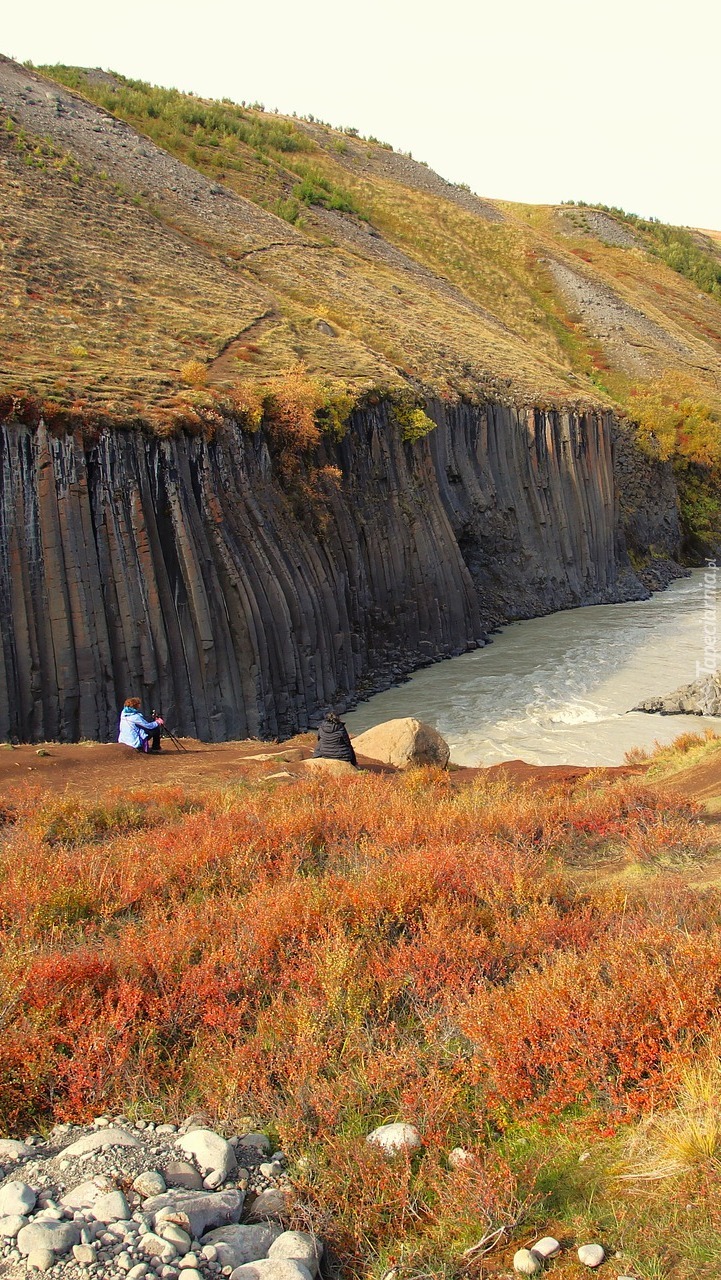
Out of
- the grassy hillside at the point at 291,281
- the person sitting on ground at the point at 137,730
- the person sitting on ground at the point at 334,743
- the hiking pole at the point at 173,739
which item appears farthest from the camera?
the grassy hillside at the point at 291,281

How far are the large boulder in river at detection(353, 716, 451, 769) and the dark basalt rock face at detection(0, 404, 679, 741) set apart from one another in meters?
3.91

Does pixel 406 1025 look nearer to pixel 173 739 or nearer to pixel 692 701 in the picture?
pixel 173 739

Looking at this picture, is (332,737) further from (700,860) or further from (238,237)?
(238,237)

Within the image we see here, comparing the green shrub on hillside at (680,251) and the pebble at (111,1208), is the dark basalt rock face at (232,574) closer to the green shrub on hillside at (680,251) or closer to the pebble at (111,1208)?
the pebble at (111,1208)

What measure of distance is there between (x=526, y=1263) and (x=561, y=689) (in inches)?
775

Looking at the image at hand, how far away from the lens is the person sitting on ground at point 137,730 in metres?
13.5

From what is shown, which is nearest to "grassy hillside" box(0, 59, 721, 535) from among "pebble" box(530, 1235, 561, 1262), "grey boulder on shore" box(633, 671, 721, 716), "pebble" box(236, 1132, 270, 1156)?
"grey boulder on shore" box(633, 671, 721, 716)

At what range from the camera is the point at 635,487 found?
4134 cm

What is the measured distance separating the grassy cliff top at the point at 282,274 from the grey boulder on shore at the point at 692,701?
12090mm

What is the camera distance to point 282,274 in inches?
1435

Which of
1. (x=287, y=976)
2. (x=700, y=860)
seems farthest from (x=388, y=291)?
(x=287, y=976)

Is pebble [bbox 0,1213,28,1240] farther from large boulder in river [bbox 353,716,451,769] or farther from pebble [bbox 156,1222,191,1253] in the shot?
large boulder in river [bbox 353,716,451,769]

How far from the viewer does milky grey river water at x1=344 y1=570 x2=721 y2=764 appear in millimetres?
18078

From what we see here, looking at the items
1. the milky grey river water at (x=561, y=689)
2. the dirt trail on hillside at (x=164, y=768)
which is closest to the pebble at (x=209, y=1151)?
the dirt trail on hillside at (x=164, y=768)
